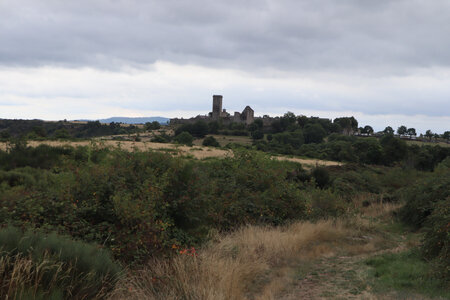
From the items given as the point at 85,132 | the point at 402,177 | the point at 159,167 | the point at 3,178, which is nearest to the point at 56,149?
the point at 3,178

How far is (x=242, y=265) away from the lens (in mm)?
7105

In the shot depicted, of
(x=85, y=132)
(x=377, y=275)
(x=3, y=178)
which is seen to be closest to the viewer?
(x=377, y=275)

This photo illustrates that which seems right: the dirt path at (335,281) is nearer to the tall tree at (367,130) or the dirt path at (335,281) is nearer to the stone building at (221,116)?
the stone building at (221,116)

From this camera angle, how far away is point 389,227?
14406 mm

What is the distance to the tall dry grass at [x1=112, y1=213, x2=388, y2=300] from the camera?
220 inches

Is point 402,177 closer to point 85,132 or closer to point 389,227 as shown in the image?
point 389,227

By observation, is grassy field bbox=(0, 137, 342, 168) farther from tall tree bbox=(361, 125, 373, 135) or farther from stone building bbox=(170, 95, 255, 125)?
tall tree bbox=(361, 125, 373, 135)

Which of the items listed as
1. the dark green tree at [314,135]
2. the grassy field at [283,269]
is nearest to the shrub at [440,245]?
the grassy field at [283,269]

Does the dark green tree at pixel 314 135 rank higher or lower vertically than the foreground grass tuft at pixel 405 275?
higher

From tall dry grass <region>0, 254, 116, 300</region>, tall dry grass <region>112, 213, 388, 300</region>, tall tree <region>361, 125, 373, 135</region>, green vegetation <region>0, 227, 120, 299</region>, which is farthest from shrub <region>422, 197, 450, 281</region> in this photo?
tall tree <region>361, 125, 373, 135</region>

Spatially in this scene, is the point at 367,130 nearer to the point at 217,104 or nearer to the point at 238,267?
the point at 217,104

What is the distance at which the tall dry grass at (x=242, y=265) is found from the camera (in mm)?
5586

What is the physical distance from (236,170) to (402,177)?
2305cm

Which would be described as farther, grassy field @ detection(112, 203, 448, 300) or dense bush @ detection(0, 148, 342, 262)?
dense bush @ detection(0, 148, 342, 262)
